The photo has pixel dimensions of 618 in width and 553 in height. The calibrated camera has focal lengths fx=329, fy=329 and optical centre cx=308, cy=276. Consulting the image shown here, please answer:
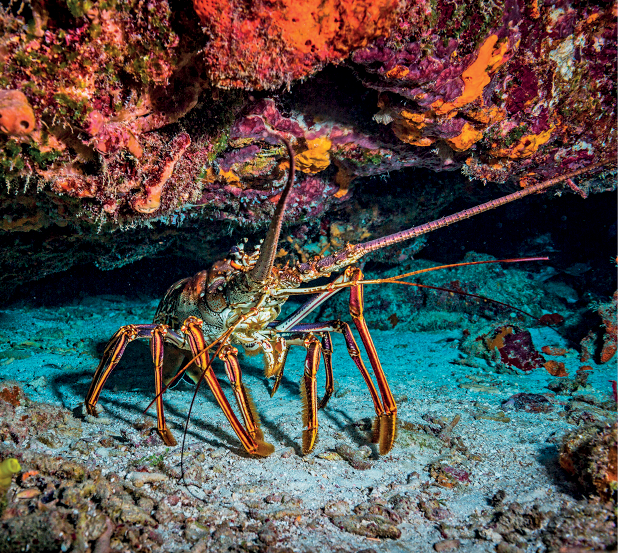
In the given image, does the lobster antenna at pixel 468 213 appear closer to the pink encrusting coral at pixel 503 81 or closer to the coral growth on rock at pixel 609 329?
the pink encrusting coral at pixel 503 81

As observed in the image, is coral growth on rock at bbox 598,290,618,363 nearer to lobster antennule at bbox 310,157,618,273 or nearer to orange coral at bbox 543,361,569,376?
orange coral at bbox 543,361,569,376

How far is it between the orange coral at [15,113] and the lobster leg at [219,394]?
1769mm

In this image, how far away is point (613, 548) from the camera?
5.20 feet

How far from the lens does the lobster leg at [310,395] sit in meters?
2.77

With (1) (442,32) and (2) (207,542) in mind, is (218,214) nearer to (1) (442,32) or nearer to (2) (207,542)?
(1) (442,32)

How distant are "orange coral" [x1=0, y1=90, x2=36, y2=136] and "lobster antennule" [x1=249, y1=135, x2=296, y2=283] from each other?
136 cm

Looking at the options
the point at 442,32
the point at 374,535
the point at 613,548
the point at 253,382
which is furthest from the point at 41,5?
the point at 253,382

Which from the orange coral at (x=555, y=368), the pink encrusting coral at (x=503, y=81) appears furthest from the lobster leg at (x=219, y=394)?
the orange coral at (x=555, y=368)

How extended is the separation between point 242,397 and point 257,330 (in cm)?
74

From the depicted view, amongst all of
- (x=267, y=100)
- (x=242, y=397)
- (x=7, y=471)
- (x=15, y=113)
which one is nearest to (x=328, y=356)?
(x=242, y=397)

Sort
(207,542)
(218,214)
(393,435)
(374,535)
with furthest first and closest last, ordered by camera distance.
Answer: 1. (218,214)
2. (393,435)
3. (374,535)
4. (207,542)

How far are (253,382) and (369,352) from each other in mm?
2612

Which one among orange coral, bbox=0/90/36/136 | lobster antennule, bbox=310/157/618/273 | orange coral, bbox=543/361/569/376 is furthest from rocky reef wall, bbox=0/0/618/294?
orange coral, bbox=543/361/569/376

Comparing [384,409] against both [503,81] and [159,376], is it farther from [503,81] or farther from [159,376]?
[503,81]
